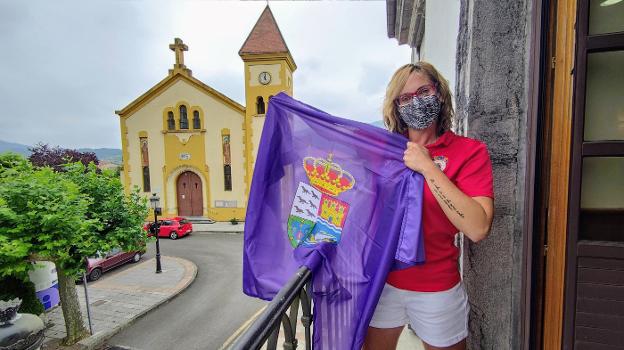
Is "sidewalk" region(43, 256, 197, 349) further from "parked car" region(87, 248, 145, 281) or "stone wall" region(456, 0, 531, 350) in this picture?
"stone wall" region(456, 0, 531, 350)

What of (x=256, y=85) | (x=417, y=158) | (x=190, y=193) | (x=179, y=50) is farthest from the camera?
(x=190, y=193)

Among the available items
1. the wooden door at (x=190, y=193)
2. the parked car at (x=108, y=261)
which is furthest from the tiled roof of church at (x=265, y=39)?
the parked car at (x=108, y=261)

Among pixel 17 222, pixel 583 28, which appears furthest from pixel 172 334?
pixel 583 28

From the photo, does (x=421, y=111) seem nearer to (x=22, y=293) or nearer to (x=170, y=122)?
(x=22, y=293)

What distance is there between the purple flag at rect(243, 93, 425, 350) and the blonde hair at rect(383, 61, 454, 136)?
0.43 ft

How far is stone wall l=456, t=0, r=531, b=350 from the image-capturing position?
1.71 meters

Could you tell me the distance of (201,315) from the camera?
9.39 m

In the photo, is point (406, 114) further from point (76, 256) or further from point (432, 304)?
point (76, 256)

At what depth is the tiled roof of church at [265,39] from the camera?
763 inches

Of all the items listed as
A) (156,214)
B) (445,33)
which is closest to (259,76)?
(156,214)

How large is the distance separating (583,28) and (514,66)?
51cm

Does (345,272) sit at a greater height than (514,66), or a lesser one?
lesser

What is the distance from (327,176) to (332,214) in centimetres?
21

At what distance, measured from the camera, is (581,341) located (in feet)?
4.36
